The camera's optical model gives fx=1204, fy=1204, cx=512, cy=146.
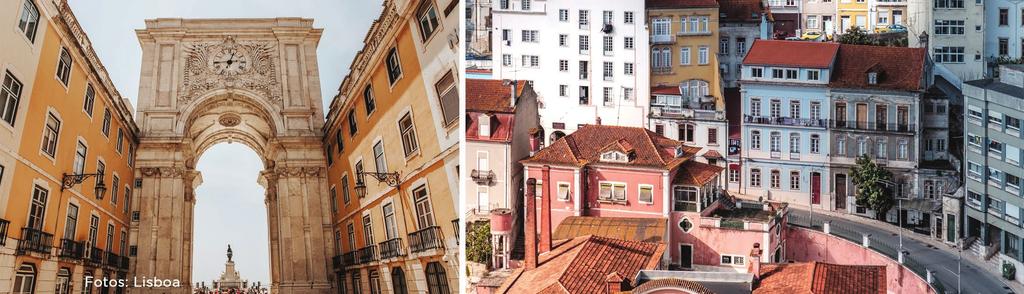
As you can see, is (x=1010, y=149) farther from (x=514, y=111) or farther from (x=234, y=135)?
(x=234, y=135)

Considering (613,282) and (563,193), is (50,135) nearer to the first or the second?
(563,193)

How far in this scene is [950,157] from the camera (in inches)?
192

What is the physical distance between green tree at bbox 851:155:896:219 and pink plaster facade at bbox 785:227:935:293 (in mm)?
178

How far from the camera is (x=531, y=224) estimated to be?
202 inches

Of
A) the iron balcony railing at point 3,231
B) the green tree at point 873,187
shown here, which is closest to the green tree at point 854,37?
the green tree at point 873,187

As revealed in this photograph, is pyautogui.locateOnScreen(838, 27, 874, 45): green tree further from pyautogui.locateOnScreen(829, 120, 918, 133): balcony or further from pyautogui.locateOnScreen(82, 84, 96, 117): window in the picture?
pyautogui.locateOnScreen(82, 84, 96, 117): window

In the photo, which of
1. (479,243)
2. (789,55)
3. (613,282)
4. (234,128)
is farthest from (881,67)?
(234,128)

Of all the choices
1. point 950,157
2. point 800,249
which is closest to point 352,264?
point 800,249

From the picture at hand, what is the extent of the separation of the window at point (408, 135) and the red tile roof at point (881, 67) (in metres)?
2.12

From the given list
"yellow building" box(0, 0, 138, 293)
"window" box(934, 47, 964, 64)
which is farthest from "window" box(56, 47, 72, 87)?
"window" box(934, 47, 964, 64)

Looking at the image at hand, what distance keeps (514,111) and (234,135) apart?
146 centimetres

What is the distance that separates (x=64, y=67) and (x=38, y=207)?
45cm

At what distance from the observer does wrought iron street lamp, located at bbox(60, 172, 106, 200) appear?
370cm

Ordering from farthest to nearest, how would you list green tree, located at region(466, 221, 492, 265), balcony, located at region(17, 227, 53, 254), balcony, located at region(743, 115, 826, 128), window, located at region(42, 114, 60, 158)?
balcony, located at region(743, 115, 826, 128), green tree, located at region(466, 221, 492, 265), window, located at region(42, 114, 60, 158), balcony, located at region(17, 227, 53, 254)
